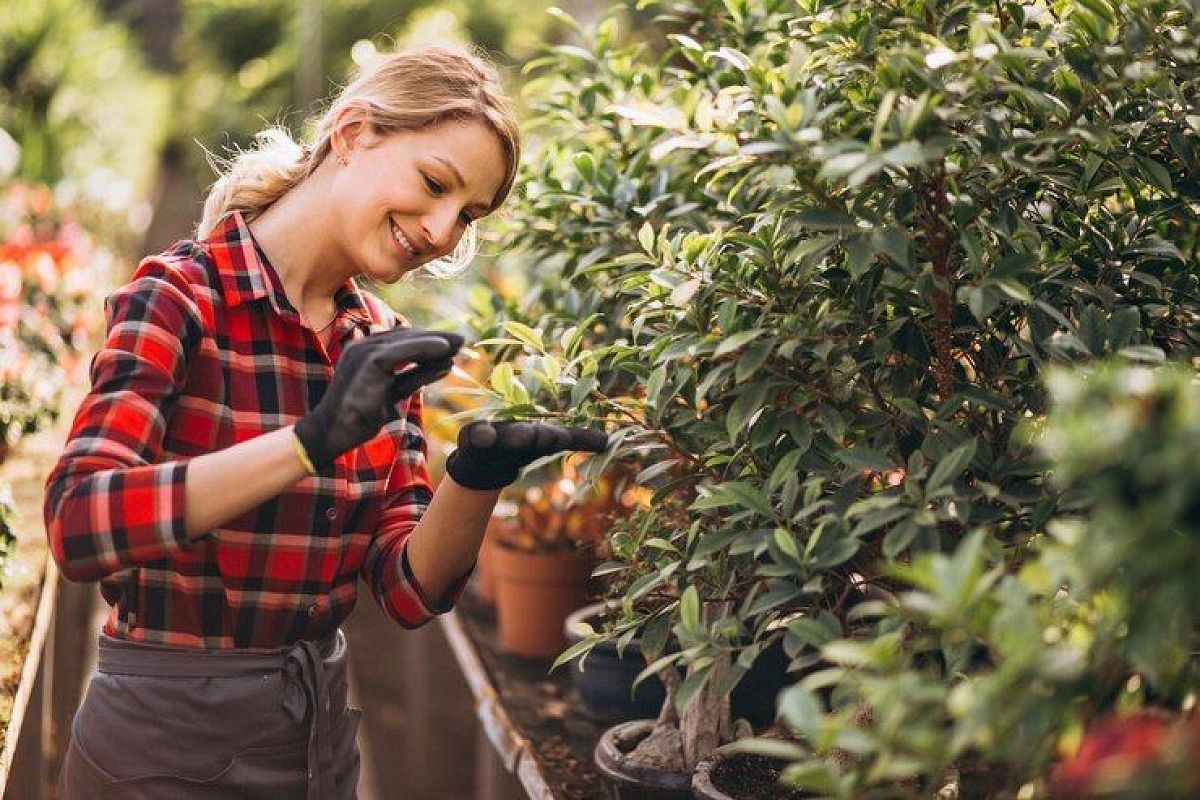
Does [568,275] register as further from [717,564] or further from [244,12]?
[244,12]

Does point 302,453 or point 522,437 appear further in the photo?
point 522,437

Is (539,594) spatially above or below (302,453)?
below

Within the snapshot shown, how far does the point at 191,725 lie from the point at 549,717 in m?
1.25

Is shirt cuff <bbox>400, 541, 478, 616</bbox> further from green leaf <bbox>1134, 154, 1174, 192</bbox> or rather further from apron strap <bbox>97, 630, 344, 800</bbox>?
green leaf <bbox>1134, 154, 1174, 192</bbox>

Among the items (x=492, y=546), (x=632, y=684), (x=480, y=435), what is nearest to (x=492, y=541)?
(x=492, y=546)

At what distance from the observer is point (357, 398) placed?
1.47 metres

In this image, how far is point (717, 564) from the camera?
1.72 meters

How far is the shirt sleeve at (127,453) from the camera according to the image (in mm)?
1479

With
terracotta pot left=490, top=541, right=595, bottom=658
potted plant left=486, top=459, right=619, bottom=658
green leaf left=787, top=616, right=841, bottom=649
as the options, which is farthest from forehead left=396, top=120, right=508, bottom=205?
terracotta pot left=490, top=541, right=595, bottom=658

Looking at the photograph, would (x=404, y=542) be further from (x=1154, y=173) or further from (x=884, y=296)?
(x=1154, y=173)

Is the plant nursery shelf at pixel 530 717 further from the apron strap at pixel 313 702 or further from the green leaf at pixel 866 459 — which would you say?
the green leaf at pixel 866 459

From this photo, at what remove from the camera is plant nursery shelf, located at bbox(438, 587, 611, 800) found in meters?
2.50

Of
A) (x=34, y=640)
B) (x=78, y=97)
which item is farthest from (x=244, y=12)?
(x=34, y=640)

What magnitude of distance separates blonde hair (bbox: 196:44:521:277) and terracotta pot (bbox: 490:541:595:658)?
1.42 metres
